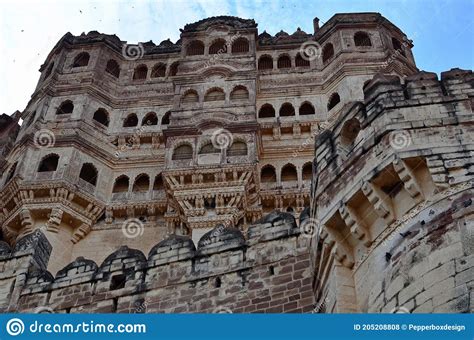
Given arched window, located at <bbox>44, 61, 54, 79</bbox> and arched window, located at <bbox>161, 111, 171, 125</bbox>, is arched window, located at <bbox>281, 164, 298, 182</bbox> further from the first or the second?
arched window, located at <bbox>44, 61, 54, 79</bbox>

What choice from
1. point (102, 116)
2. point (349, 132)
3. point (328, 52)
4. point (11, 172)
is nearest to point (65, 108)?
point (102, 116)

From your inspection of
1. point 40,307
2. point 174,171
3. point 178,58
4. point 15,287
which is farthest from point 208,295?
point 178,58

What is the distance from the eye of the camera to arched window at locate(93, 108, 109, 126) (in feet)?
93.4

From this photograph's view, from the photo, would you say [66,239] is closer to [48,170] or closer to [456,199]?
[48,170]

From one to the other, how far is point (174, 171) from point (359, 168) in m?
15.2

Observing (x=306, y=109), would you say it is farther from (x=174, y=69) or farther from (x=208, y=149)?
(x=174, y=69)

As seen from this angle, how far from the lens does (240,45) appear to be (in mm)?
30797

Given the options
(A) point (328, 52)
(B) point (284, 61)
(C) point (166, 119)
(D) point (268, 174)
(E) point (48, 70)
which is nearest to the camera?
(D) point (268, 174)

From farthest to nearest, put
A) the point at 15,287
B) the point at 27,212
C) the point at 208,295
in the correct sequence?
the point at 27,212, the point at 15,287, the point at 208,295

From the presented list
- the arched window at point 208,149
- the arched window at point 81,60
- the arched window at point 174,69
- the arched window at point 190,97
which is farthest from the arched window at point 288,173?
the arched window at point 81,60

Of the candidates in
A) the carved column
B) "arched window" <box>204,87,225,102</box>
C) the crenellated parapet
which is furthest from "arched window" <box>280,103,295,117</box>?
the crenellated parapet

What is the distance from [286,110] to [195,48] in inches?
221

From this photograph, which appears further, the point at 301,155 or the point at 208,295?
the point at 301,155

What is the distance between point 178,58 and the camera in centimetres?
3198
